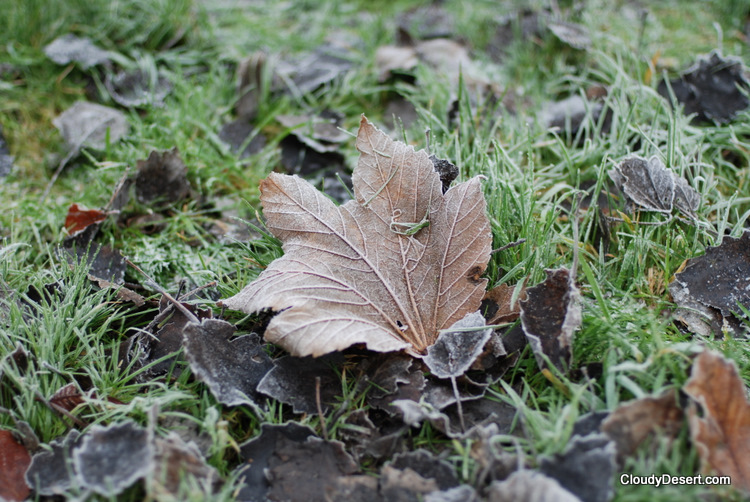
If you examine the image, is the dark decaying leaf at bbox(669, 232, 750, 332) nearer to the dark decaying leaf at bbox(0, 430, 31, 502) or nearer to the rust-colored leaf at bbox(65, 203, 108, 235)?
the dark decaying leaf at bbox(0, 430, 31, 502)

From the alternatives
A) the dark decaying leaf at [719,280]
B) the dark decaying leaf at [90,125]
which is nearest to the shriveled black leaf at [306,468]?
the dark decaying leaf at [719,280]

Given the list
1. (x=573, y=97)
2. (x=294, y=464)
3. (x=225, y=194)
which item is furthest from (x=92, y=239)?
(x=573, y=97)

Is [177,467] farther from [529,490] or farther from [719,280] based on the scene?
[719,280]

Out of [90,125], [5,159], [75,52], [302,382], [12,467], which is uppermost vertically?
[75,52]

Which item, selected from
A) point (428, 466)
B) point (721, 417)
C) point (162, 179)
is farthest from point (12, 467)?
point (721, 417)

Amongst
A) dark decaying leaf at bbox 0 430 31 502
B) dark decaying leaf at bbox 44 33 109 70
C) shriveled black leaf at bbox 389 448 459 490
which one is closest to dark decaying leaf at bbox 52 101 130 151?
dark decaying leaf at bbox 44 33 109 70

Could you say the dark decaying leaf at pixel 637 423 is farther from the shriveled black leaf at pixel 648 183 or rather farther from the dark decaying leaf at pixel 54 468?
the dark decaying leaf at pixel 54 468

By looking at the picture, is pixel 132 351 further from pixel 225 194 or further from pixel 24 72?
pixel 24 72
